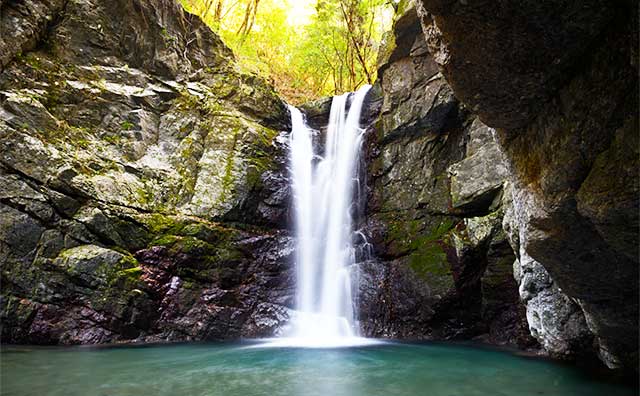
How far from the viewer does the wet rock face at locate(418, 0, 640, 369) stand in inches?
116

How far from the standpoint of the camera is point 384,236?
11.0 meters

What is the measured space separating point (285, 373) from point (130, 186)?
665cm

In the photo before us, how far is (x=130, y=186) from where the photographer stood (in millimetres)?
10102

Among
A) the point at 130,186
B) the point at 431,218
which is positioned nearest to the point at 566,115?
the point at 431,218

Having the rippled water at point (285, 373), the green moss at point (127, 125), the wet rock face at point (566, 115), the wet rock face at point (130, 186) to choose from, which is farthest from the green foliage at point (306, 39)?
the wet rock face at point (566, 115)

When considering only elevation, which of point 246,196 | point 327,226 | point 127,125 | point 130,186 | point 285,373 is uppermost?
point 127,125

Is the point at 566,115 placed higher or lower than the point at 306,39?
lower

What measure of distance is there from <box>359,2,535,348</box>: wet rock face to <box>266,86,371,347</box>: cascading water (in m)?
0.63

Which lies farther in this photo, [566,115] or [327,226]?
[327,226]

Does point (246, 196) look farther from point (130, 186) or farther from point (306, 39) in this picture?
point (306, 39)

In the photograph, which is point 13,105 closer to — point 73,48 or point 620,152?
point 73,48

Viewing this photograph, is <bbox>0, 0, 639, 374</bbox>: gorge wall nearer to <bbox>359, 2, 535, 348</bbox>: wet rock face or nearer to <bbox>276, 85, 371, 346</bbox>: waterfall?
<bbox>359, 2, 535, 348</bbox>: wet rock face

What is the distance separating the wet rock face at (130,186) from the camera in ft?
28.1

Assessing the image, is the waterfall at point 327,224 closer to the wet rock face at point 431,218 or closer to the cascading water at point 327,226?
the cascading water at point 327,226
